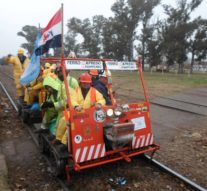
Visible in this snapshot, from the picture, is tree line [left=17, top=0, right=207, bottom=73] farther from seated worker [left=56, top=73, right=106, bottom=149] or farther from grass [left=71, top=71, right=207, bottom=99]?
seated worker [left=56, top=73, right=106, bottom=149]

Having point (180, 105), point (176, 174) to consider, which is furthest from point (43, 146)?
point (180, 105)

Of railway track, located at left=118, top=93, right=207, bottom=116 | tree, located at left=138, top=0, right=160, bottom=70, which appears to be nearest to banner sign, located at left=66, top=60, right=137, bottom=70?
railway track, located at left=118, top=93, right=207, bottom=116

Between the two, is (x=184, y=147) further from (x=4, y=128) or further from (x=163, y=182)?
(x=4, y=128)

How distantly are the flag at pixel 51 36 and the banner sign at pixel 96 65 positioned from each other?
18.1 inches

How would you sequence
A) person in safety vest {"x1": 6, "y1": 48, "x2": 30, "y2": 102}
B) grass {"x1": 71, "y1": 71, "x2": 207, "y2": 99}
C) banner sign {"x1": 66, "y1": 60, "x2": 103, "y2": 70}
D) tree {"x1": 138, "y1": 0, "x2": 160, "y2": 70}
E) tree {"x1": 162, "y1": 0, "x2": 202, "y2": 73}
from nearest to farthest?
banner sign {"x1": 66, "y1": 60, "x2": 103, "y2": 70} → grass {"x1": 71, "y1": 71, "x2": 207, "y2": 99} → person in safety vest {"x1": 6, "y1": 48, "x2": 30, "y2": 102} → tree {"x1": 162, "y1": 0, "x2": 202, "y2": 73} → tree {"x1": 138, "y1": 0, "x2": 160, "y2": 70}

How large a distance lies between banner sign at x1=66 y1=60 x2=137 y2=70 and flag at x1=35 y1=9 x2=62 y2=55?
0.46 m

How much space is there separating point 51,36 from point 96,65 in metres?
1.01

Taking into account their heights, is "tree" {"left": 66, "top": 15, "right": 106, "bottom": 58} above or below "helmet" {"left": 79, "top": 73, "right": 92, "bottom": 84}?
above

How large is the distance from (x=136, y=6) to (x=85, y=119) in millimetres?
49787

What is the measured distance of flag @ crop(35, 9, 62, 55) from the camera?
518 centimetres

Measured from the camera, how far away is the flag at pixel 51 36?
204 inches

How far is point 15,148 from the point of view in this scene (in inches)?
283

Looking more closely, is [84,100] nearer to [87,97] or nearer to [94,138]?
[87,97]

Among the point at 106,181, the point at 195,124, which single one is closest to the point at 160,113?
the point at 195,124
